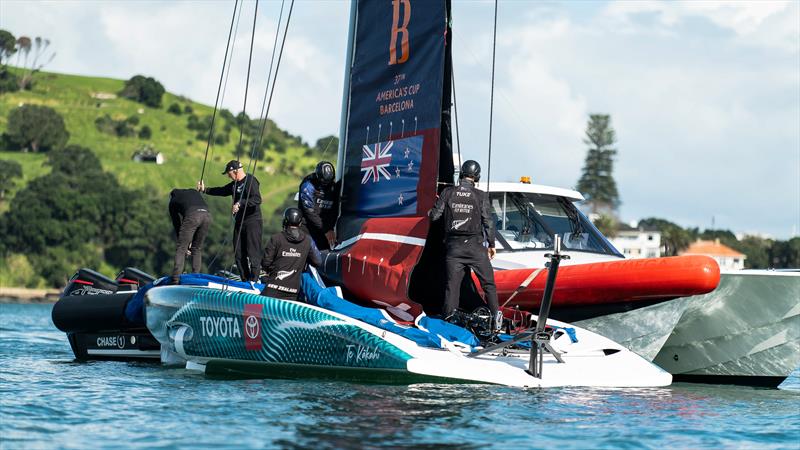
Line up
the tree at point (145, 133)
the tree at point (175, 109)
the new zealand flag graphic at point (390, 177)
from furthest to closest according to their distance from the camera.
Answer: the tree at point (175, 109) < the tree at point (145, 133) < the new zealand flag graphic at point (390, 177)

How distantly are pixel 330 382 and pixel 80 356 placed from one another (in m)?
5.60

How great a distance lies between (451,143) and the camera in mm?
12109

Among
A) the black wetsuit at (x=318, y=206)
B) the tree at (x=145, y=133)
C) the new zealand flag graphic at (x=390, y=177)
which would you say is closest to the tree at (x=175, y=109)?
the tree at (x=145, y=133)

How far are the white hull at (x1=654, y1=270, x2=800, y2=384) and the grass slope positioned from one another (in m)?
73.4

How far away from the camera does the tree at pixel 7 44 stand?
417 ft

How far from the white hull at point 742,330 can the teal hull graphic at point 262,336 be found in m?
3.86

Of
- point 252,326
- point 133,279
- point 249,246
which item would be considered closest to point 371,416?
point 252,326

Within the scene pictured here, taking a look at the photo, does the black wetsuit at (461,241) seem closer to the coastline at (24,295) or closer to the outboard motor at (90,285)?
the outboard motor at (90,285)

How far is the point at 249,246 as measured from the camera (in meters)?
14.0

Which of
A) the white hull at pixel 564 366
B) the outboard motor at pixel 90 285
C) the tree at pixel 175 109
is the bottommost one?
the white hull at pixel 564 366

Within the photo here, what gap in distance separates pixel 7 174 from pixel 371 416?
8594 cm

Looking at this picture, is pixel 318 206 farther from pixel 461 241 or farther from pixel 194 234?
pixel 461 241

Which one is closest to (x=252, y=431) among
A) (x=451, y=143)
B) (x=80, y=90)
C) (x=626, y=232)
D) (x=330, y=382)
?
(x=330, y=382)

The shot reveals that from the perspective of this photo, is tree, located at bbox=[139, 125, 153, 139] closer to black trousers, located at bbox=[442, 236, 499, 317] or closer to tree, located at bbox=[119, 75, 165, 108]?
tree, located at bbox=[119, 75, 165, 108]
